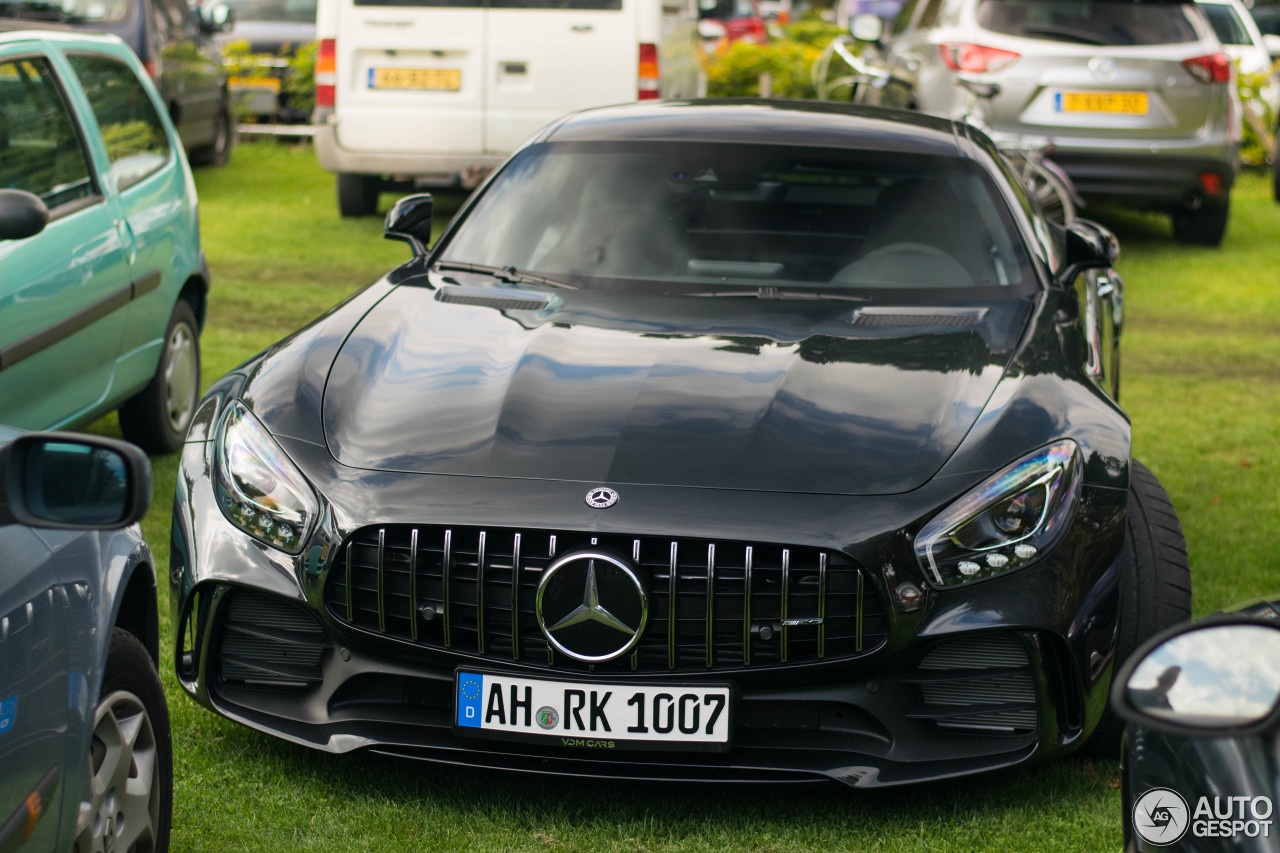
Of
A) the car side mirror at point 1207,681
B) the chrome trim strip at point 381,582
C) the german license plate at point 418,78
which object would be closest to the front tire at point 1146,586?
the chrome trim strip at point 381,582

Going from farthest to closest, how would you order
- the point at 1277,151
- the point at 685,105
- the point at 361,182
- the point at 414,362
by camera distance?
the point at 1277,151 → the point at 361,182 → the point at 685,105 → the point at 414,362

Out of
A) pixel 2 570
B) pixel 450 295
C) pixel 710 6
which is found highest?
pixel 2 570

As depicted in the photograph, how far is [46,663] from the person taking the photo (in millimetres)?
2238

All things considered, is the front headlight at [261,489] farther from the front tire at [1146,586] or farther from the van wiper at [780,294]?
the front tire at [1146,586]

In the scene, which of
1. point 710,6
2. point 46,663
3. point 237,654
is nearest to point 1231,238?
point 710,6

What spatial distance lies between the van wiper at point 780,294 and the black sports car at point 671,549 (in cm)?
34

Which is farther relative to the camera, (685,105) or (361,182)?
(361,182)

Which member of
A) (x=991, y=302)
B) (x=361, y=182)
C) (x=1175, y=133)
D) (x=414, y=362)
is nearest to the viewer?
(x=414, y=362)

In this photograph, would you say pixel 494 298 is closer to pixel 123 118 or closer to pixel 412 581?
pixel 412 581

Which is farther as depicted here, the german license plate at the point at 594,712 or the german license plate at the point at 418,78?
the german license plate at the point at 418,78

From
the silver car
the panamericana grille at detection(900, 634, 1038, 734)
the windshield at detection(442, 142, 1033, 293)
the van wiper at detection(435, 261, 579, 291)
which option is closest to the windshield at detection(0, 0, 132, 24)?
the silver car

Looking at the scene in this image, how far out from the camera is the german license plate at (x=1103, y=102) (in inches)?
406

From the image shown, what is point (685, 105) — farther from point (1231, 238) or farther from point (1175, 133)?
point (1231, 238)

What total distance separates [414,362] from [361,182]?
847 centimetres
